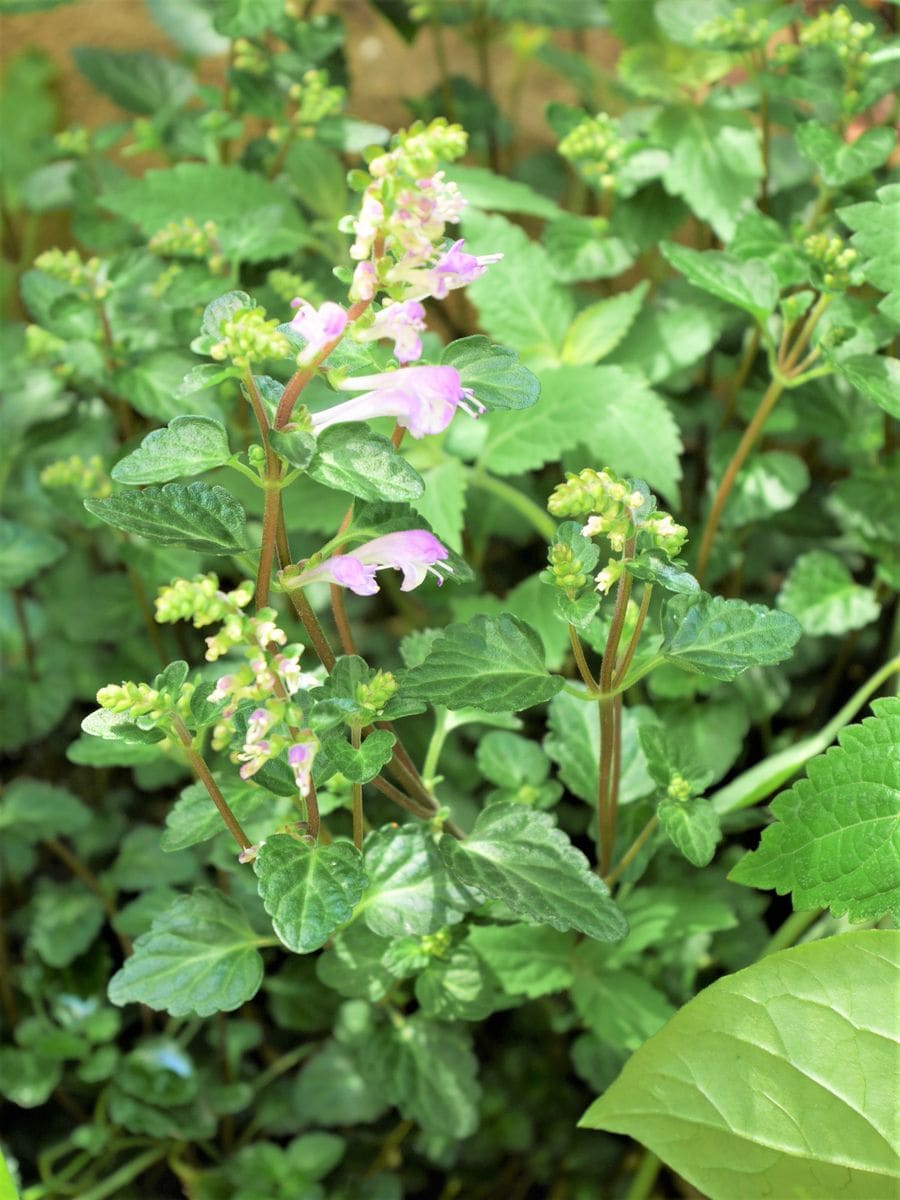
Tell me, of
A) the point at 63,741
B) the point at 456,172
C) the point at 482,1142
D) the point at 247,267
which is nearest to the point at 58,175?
the point at 247,267

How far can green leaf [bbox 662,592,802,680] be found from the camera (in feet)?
2.59

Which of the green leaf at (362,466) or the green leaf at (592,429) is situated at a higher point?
the green leaf at (362,466)

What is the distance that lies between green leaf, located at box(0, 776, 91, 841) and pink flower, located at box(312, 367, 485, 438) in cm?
73

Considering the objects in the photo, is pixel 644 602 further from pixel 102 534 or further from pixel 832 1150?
pixel 102 534

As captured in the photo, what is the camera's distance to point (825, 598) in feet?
4.15

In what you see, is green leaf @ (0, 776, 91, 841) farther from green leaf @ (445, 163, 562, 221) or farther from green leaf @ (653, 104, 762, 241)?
green leaf @ (653, 104, 762, 241)

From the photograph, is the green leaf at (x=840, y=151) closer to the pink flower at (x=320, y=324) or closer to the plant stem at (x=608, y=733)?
the plant stem at (x=608, y=733)

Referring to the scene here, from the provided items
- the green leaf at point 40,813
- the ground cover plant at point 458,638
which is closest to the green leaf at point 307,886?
the ground cover plant at point 458,638

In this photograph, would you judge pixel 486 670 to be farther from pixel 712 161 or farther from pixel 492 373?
pixel 712 161

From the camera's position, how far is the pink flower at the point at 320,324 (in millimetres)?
668

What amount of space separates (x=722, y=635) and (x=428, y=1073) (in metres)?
0.51

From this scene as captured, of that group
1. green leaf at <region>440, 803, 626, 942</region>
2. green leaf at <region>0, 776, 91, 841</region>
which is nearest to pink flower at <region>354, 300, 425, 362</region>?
green leaf at <region>440, 803, 626, 942</region>

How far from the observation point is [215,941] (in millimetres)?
889

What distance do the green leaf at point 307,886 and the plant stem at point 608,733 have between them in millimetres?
205
